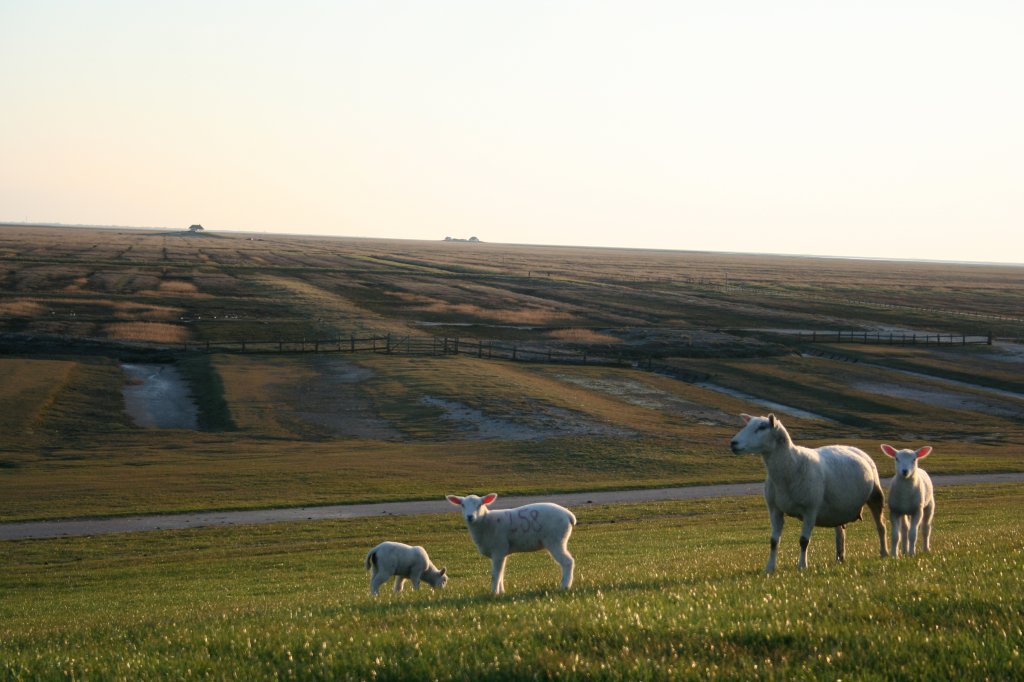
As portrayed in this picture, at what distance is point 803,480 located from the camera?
1694 centimetres

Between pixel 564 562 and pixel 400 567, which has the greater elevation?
pixel 564 562

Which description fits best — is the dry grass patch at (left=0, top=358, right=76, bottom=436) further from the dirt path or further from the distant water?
the dirt path

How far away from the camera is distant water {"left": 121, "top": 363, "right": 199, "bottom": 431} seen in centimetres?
5759

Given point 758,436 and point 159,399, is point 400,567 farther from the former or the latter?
point 159,399

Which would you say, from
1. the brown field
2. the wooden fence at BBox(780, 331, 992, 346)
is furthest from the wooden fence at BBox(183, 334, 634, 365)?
the wooden fence at BBox(780, 331, 992, 346)

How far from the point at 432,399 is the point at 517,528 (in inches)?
1801

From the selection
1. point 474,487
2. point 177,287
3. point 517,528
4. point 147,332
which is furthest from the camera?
point 177,287

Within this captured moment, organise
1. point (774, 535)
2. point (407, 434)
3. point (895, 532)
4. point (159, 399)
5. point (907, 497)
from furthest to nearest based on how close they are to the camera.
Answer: point (159, 399) < point (407, 434) < point (895, 532) < point (907, 497) < point (774, 535)

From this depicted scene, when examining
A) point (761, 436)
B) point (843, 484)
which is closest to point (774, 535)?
point (761, 436)

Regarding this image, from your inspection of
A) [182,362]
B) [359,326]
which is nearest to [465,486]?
[182,362]

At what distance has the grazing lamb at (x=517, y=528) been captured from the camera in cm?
1725

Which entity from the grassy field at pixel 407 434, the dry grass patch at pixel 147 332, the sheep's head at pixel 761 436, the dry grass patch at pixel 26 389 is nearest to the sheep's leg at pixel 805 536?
the sheep's head at pixel 761 436

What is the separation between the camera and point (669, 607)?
12.5m

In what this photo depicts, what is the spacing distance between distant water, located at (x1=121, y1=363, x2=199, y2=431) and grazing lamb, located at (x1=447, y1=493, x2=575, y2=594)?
137 ft
